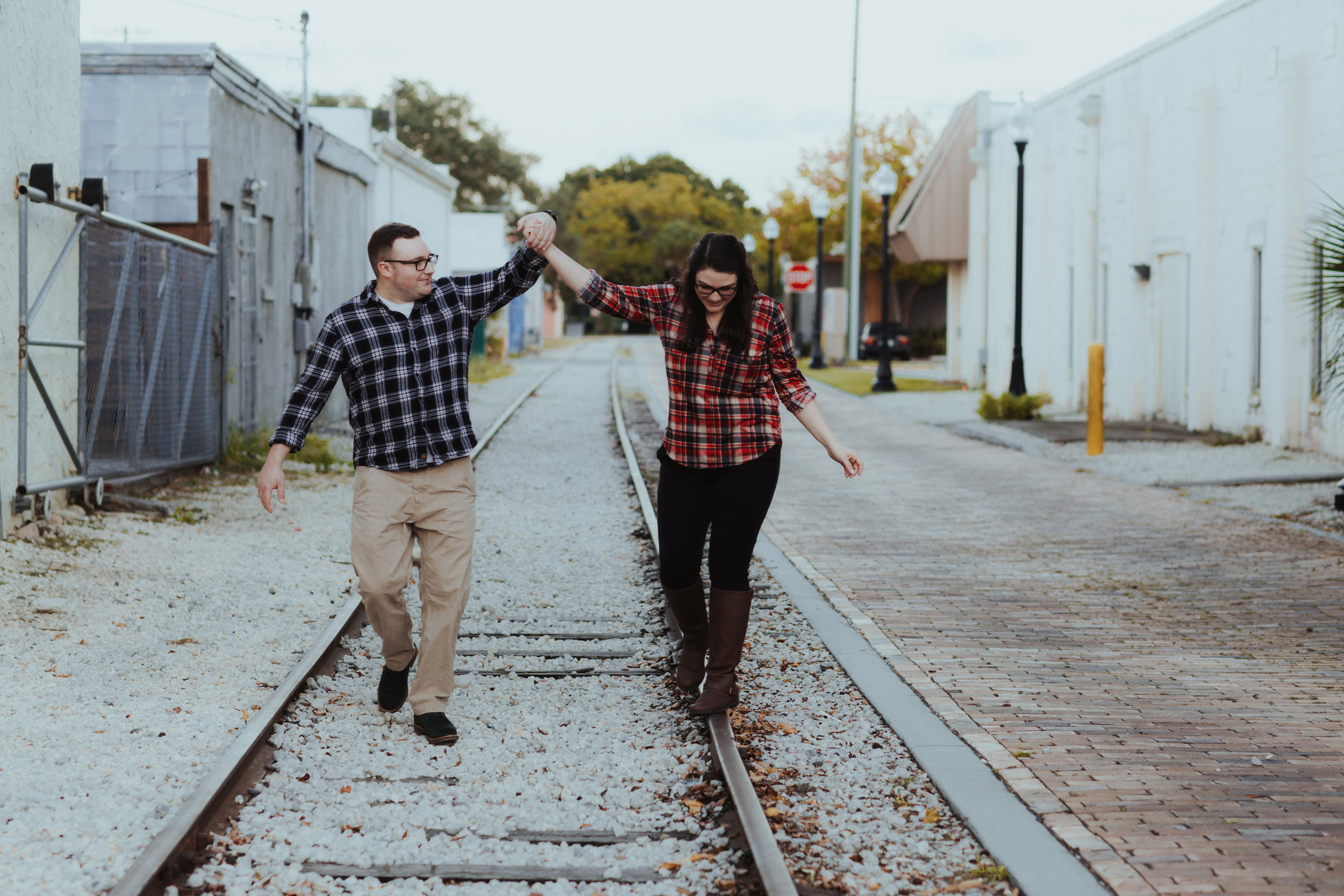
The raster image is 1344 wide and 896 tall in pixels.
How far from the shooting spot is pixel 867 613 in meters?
7.78

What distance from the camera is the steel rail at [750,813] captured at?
383cm

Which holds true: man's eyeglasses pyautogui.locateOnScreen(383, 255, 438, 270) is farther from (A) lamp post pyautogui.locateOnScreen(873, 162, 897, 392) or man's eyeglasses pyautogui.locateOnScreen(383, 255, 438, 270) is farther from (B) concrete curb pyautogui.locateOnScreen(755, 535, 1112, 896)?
(A) lamp post pyautogui.locateOnScreen(873, 162, 897, 392)

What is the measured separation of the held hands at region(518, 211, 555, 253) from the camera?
5.04m

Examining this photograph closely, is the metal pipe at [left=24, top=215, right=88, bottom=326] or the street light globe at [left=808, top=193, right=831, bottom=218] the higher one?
the street light globe at [left=808, top=193, right=831, bottom=218]

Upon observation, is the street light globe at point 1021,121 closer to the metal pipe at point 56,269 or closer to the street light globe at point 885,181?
the street light globe at point 885,181

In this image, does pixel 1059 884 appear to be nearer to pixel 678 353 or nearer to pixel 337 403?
pixel 678 353

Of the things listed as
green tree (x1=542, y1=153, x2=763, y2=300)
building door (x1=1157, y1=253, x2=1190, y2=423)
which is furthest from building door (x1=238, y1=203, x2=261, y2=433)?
green tree (x1=542, y1=153, x2=763, y2=300)

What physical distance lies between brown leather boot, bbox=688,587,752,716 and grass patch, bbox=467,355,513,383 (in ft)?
85.1

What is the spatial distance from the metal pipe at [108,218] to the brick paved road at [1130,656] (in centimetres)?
550

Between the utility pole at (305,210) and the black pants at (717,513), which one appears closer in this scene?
the black pants at (717,513)

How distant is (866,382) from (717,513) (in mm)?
27396

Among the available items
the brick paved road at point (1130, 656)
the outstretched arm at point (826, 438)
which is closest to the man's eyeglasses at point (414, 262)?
the outstretched arm at point (826, 438)

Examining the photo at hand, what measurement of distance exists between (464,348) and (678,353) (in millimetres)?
813

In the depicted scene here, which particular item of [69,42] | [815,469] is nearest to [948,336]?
[815,469]
